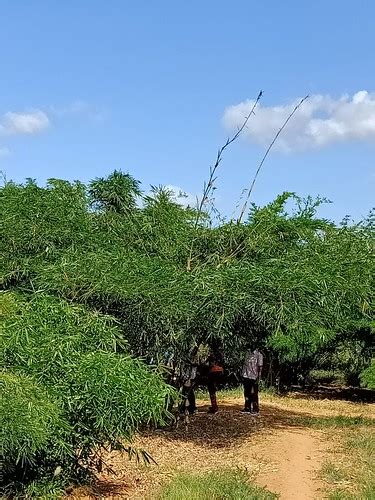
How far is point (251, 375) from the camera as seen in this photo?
41.5 ft

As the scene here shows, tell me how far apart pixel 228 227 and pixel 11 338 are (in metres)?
5.03

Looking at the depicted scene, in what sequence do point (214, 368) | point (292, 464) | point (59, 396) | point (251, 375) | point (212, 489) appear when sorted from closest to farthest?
1. point (59, 396)
2. point (212, 489)
3. point (292, 464)
4. point (214, 368)
5. point (251, 375)

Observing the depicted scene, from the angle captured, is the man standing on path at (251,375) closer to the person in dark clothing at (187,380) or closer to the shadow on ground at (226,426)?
the shadow on ground at (226,426)

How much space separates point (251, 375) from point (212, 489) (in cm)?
561

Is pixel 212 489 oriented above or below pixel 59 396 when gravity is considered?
below

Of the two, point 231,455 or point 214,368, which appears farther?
point 214,368

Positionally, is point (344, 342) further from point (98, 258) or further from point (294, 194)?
point (98, 258)

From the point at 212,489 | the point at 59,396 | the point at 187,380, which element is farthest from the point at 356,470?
the point at 59,396

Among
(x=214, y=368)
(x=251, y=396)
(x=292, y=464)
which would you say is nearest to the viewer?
(x=292, y=464)

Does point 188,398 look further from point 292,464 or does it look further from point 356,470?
point 356,470

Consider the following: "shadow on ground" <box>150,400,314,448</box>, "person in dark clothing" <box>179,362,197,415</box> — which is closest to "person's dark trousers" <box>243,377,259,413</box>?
"shadow on ground" <box>150,400,314,448</box>

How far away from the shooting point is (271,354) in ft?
64.9

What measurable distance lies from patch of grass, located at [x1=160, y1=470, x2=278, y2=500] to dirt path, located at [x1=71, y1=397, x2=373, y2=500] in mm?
216

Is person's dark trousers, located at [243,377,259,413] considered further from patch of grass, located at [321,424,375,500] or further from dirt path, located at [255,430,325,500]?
patch of grass, located at [321,424,375,500]
